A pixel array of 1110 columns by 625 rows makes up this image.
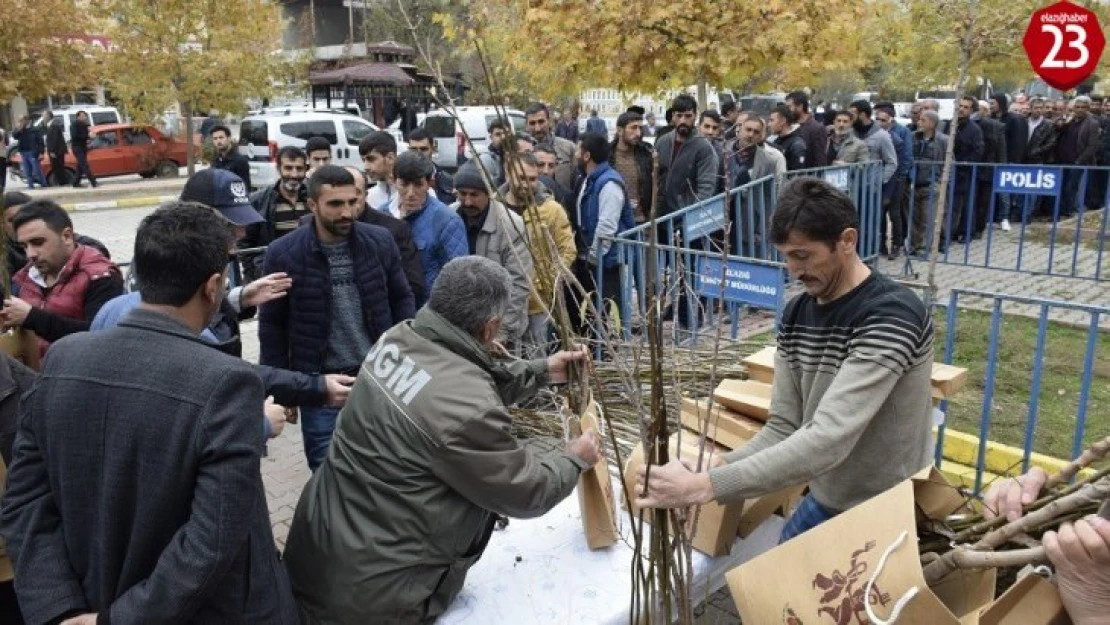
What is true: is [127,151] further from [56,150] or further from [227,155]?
Result: [227,155]

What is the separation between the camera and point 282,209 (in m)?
6.16

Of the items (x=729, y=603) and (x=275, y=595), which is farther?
(x=729, y=603)

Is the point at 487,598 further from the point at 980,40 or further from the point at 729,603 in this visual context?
the point at 980,40

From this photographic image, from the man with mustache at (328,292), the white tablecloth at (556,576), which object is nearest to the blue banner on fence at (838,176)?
the man with mustache at (328,292)

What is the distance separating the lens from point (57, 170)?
20.2 m

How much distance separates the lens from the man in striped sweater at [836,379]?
2.06m

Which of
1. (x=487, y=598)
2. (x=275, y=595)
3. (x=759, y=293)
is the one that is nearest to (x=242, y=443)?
(x=275, y=595)

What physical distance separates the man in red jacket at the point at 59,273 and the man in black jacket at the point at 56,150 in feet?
60.2

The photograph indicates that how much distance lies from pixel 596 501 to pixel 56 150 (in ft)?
69.4

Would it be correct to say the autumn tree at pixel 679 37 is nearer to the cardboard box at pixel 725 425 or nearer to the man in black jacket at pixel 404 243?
the man in black jacket at pixel 404 243

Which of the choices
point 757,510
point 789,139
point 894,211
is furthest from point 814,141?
point 757,510

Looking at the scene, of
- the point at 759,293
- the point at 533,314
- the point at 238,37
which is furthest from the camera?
the point at 238,37

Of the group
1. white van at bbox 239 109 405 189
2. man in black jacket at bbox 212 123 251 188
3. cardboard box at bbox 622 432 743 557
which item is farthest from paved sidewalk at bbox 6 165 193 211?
cardboard box at bbox 622 432 743 557

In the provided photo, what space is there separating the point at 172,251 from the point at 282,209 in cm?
447
